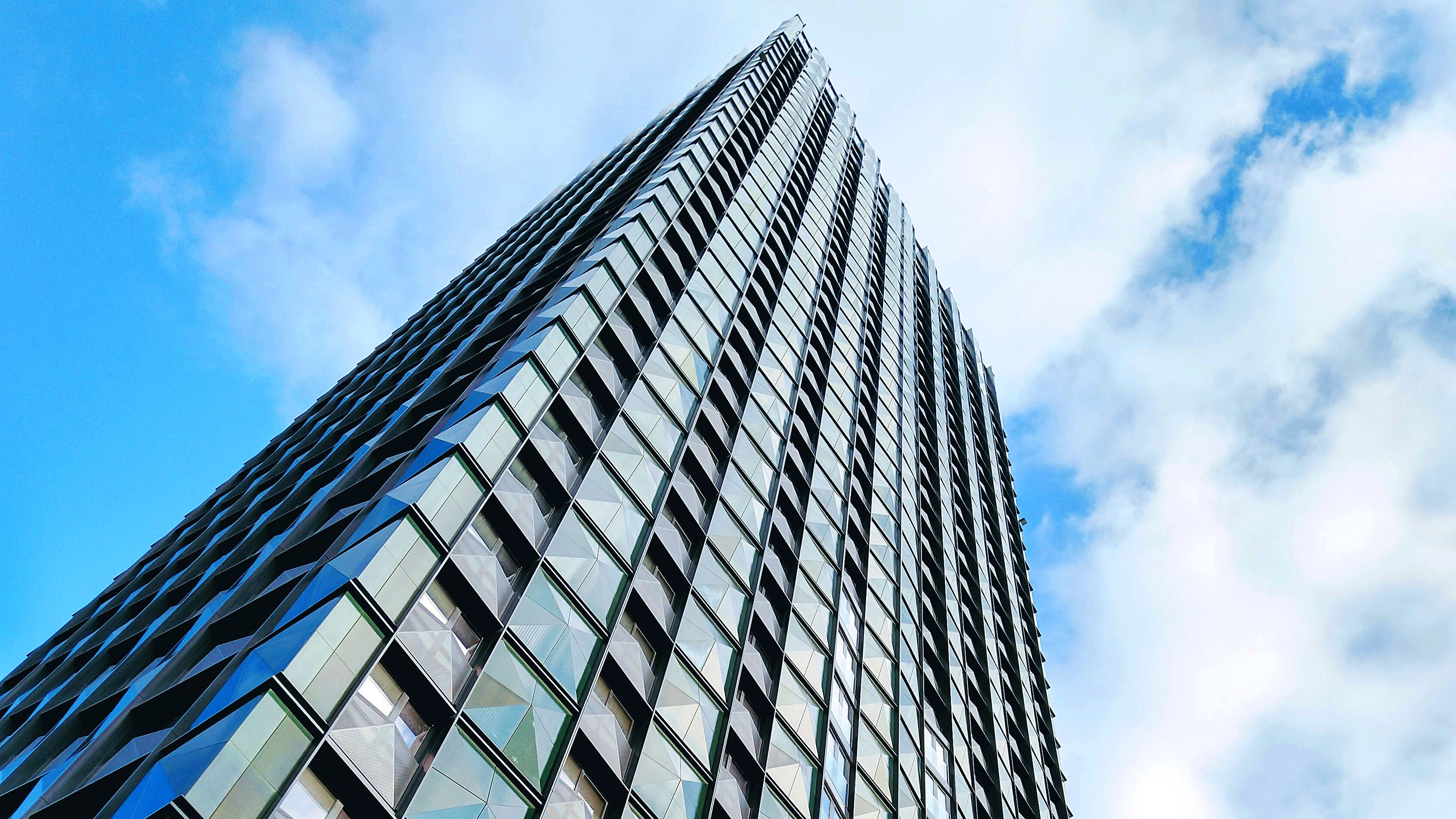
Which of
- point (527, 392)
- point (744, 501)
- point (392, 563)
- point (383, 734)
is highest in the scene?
point (744, 501)

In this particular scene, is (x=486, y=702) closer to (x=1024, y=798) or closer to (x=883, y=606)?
(x=883, y=606)

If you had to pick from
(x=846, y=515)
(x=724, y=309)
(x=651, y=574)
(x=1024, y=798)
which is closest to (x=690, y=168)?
(x=724, y=309)

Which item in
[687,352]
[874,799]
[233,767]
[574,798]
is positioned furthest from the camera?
[687,352]

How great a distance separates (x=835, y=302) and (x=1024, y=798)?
82.4 ft

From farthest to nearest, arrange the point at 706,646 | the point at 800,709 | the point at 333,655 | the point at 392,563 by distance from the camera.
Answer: the point at 800,709
the point at 706,646
the point at 392,563
the point at 333,655

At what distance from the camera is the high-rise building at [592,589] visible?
A: 1455 cm

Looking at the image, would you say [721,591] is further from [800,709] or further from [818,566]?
[818,566]

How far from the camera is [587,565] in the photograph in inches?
791

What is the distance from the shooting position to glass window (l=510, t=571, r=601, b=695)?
695 inches

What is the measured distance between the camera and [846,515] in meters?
35.2

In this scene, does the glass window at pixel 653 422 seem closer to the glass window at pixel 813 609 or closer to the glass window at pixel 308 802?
the glass window at pixel 813 609

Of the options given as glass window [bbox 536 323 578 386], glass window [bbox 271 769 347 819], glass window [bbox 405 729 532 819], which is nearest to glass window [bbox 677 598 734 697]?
glass window [bbox 536 323 578 386]

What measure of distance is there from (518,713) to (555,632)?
2.10 metres

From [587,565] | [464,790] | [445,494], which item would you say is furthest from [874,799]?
[445,494]
